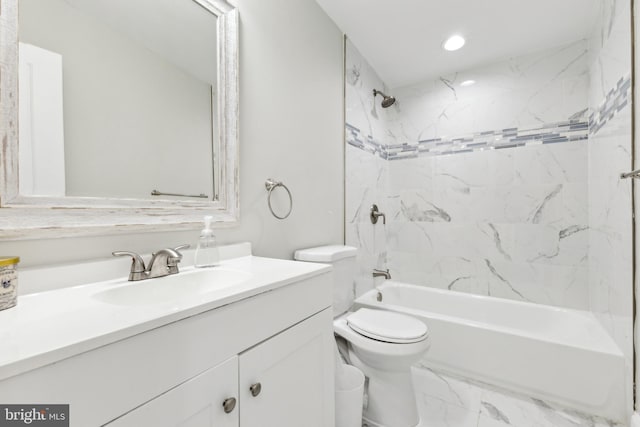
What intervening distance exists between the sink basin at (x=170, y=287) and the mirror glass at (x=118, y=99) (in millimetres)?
292

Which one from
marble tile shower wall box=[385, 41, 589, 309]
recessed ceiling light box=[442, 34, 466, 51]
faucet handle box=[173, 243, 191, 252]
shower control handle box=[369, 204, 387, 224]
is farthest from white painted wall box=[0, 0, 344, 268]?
marble tile shower wall box=[385, 41, 589, 309]

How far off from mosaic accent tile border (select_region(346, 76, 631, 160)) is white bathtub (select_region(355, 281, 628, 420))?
4.05 ft

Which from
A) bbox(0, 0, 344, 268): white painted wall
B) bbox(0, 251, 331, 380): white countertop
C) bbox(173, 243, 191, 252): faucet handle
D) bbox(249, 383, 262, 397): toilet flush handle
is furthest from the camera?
bbox(0, 0, 344, 268): white painted wall

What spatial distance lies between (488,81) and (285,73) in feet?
5.98

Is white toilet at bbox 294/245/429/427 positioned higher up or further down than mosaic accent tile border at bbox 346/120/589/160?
further down

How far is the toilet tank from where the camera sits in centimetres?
152

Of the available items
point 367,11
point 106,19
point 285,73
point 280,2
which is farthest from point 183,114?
point 367,11

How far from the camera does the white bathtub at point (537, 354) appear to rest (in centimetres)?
142

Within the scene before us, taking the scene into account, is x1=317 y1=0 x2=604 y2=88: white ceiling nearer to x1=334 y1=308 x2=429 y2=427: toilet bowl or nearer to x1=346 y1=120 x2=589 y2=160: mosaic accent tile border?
x1=346 y1=120 x2=589 y2=160: mosaic accent tile border

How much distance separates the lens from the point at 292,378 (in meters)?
0.84

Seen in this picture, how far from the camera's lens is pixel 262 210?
1.38 meters

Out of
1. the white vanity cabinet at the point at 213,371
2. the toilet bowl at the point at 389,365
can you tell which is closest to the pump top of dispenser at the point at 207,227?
the white vanity cabinet at the point at 213,371

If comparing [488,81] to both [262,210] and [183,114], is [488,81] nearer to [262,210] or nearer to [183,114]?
[262,210]

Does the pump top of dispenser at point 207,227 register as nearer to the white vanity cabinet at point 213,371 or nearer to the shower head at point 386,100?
the white vanity cabinet at point 213,371
